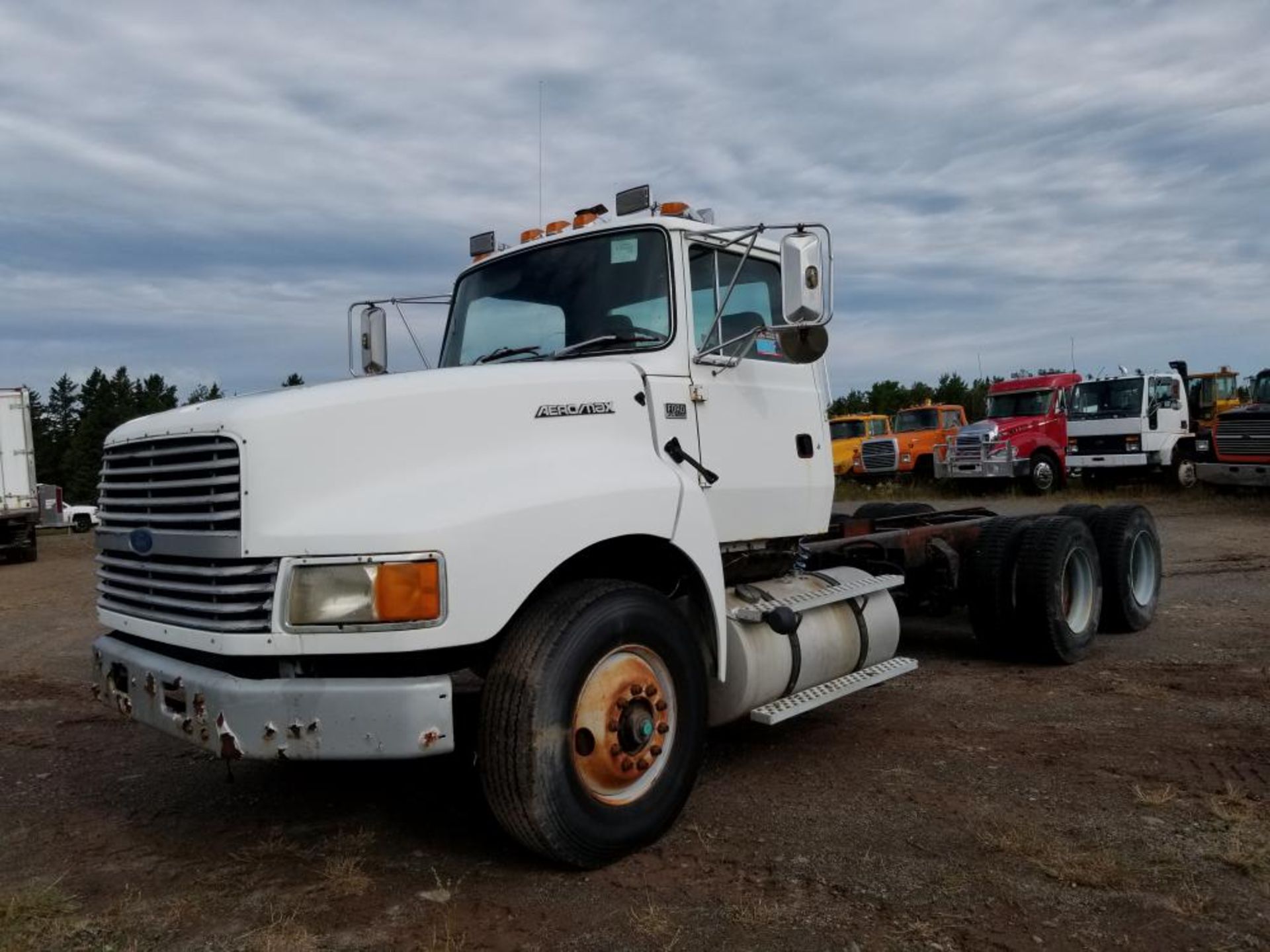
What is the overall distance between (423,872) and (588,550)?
52.5 inches

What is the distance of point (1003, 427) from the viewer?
23.0 meters

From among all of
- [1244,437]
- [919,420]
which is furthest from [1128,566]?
[919,420]

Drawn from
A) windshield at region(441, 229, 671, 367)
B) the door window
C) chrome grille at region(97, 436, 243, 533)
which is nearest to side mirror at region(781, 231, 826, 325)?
the door window

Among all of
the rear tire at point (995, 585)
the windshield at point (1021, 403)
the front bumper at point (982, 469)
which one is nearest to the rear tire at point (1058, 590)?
the rear tire at point (995, 585)

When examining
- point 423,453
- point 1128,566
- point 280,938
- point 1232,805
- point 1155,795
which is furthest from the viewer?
point 1128,566

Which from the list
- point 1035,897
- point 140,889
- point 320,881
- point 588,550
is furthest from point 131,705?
point 1035,897

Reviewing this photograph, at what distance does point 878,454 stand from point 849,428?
2603mm

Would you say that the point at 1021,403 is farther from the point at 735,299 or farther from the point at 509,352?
the point at 509,352

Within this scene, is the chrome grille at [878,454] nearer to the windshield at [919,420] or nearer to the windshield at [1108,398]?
the windshield at [919,420]

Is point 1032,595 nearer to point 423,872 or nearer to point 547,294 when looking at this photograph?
point 547,294

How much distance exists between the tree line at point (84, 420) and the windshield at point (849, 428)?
40.2 meters

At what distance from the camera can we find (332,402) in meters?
3.47

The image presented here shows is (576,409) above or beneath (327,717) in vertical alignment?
above

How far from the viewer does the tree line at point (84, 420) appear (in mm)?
65500
